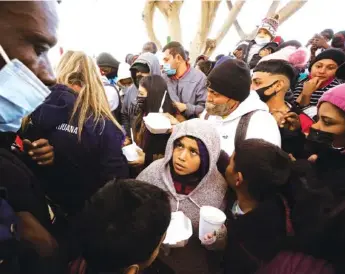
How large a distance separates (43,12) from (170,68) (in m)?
2.26

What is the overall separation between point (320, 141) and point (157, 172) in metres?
1.05


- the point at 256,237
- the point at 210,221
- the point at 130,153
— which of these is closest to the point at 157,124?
the point at 130,153

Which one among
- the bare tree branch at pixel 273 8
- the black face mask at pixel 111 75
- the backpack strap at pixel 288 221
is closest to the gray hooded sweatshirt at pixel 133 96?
the black face mask at pixel 111 75

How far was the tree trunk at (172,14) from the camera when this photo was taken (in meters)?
9.10

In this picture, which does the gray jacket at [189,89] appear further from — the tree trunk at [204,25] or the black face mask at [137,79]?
the tree trunk at [204,25]

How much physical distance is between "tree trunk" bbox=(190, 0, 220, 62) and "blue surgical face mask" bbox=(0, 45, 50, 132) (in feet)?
29.3

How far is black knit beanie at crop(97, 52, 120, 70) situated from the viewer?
11.8 feet

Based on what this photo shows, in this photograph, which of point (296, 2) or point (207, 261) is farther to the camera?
point (296, 2)

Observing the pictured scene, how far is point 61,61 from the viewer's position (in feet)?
5.35

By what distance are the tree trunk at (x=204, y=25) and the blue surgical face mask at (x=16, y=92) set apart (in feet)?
29.3

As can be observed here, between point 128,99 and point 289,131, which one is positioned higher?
point 289,131

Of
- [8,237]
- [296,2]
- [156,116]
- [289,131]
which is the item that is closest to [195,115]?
[156,116]

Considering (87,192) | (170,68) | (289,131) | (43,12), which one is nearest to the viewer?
(43,12)

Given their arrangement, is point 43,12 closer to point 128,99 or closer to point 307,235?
point 307,235
